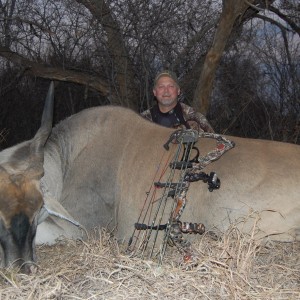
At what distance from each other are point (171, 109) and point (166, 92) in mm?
166

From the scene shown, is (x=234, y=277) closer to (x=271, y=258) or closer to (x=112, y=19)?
(x=271, y=258)

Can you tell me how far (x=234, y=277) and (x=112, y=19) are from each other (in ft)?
17.3

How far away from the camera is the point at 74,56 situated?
8305 mm

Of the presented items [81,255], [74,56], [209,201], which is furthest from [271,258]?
[74,56]

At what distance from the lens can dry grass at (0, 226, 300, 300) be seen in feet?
7.98

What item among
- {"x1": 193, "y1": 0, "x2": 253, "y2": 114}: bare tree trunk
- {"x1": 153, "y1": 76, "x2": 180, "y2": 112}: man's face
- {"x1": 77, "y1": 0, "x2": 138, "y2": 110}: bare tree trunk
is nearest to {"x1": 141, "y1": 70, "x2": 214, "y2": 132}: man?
{"x1": 153, "y1": 76, "x2": 180, "y2": 112}: man's face

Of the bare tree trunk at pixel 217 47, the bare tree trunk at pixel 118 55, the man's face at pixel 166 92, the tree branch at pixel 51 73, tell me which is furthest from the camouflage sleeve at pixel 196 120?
the tree branch at pixel 51 73

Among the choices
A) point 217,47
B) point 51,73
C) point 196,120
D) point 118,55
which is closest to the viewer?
point 196,120

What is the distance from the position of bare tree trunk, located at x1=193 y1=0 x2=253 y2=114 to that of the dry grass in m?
4.24

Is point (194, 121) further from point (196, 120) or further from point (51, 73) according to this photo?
point (51, 73)

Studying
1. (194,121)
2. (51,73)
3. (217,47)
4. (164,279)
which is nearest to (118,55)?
(51,73)

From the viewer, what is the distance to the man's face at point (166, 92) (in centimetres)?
506

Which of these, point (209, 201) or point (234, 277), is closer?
point (234, 277)

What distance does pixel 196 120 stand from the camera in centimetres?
504
